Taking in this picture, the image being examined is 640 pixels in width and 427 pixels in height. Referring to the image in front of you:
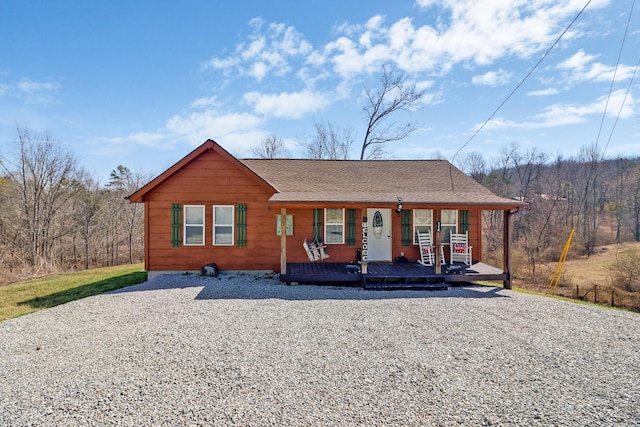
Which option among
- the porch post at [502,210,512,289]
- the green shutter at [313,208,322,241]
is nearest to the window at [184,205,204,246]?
the green shutter at [313,208,322,241]

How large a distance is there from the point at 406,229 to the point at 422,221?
674mm

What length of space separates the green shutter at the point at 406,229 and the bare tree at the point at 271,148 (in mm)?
18981

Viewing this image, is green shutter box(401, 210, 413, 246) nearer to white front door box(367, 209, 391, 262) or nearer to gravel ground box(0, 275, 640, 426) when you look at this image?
white front door box(367, 209, 391, 262)

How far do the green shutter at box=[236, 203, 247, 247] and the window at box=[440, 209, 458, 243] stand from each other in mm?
6699

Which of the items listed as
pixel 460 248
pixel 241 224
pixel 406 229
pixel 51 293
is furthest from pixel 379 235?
pixel 51 293

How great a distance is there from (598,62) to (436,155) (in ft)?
65.9

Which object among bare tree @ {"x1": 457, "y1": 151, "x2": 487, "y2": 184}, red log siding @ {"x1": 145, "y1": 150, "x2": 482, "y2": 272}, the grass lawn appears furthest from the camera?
bare tree @ {"x1": 457, "y1": 151, "x2": 487, "y2": 184}

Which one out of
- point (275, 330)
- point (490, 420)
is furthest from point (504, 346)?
point (275, 330)

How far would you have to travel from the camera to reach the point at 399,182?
36.8ft

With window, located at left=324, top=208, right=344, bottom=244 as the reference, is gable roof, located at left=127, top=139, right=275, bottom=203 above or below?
above

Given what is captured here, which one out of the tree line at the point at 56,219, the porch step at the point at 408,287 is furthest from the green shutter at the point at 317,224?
the tree line at the point at 56,219

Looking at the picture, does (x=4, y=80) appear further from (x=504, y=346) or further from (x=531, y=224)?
(x=531, y=224)

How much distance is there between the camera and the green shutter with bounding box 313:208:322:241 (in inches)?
403

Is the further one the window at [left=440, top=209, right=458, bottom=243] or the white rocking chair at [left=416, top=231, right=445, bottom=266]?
the window at [left=440, top=209, right=458, bottom=243]
